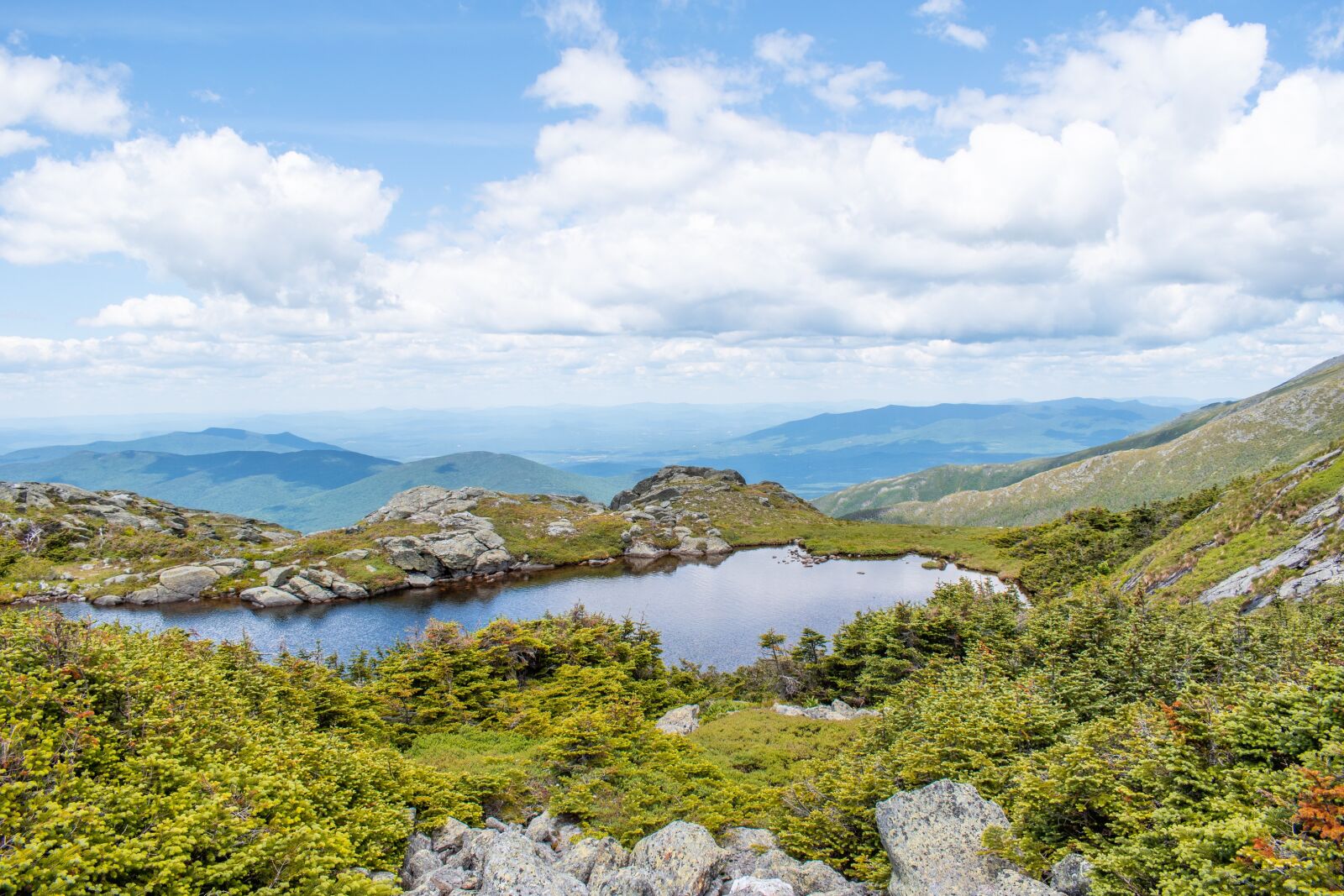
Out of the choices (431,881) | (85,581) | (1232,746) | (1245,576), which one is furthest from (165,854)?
(85,581)

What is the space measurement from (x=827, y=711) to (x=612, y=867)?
30450mm

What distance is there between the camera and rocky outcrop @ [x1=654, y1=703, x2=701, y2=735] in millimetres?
45594

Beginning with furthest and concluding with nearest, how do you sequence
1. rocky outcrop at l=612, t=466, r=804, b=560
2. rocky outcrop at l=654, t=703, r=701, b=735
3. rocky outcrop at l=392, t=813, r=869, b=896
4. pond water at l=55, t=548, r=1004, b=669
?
rocky outcrop at l=612, t=466, r=804, b=560, pond water at l=55, t=548, r=1004, b=669, rocky outcrop at l=654, t=703, r=701, b=735, rocky outcrop at l=392, t=813, r=869, b=896

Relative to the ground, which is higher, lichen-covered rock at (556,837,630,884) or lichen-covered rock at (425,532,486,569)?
lichen-covered rock at (556,837,630,884)

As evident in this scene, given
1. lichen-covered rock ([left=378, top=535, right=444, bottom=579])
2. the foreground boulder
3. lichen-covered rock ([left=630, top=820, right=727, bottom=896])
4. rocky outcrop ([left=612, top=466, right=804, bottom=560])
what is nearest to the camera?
the foreground boulder

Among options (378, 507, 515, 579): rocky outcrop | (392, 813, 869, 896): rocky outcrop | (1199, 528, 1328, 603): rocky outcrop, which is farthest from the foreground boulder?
(378, 507, 515, 579): rocky outcrop

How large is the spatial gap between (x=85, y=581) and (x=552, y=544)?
7399 cm

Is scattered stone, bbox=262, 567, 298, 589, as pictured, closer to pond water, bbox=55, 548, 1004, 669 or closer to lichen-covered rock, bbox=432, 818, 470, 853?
pond water, bbox=55, 548, 1004, 669

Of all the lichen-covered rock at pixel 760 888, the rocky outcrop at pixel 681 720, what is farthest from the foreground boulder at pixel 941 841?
the rocky outcrop at pixel 681 720

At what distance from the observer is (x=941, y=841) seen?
1781cm

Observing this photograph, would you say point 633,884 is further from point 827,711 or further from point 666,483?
point 666,483

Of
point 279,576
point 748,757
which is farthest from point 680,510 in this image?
point 748,757

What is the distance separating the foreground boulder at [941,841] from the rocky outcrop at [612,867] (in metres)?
1.89

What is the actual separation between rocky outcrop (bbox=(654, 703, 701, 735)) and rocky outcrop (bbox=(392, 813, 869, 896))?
22.5 meters
